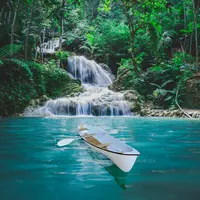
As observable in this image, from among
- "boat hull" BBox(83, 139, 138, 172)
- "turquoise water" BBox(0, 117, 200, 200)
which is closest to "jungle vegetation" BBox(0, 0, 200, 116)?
"turquoise water" BBox(0, 117, 200, 200)

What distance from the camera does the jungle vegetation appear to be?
12455 mm

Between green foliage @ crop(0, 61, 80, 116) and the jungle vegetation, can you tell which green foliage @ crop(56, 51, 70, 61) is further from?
green foliage @ crop(0, 61, 80, 116)

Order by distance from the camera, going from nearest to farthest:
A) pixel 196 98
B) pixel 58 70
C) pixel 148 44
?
pixel 196 98 → pixel 58 70 → pixel 148 44

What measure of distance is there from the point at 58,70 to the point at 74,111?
4.32 metres

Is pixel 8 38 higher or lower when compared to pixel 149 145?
higher

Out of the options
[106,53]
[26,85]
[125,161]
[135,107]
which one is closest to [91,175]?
[125,161]

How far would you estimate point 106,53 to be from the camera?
71.9ft

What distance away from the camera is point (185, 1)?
18484 millimetres

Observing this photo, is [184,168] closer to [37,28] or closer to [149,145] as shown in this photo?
[149,145]

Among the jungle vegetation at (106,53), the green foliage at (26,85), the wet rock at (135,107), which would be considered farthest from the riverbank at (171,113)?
the green foliage at (26,85)

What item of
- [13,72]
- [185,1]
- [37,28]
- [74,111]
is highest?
[185,1]

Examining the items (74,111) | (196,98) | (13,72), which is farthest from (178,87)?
(13,72)

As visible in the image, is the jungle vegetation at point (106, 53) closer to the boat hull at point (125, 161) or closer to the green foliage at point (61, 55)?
the green foliage at point (61, 55)

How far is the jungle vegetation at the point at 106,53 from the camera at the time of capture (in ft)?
40.9
